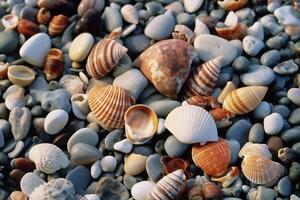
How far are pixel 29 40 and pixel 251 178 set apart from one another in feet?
3.71

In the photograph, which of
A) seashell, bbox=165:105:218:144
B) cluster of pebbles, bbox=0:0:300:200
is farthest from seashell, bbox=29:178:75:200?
seashell, bbox=165:105:218:144

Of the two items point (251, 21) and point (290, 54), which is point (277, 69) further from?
point (251, 21)

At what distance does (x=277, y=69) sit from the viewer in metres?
2.38

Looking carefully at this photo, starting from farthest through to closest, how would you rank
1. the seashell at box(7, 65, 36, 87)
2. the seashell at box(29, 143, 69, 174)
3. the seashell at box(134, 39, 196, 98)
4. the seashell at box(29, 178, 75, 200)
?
1. the seashell at box(7, 65, 36, 87)
2. the seashell at box(134, 39, 196, 98)
3. the seashell at box(29, 143, 69, 174)
4. the seashell at box(29, 178, 75, 200)

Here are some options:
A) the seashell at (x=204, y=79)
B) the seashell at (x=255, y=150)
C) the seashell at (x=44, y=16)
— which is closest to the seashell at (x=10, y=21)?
the seashell at (x=44, y=16)

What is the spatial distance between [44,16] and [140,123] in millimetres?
754

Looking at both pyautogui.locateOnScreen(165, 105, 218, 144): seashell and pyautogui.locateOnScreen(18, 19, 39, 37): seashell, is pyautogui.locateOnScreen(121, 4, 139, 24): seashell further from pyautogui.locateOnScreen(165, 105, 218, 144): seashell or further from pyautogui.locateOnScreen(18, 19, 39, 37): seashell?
pyautogui.locateOnScreen(165, 105, 218, 144): seashell

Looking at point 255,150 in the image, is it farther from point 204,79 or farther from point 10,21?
point 10,21

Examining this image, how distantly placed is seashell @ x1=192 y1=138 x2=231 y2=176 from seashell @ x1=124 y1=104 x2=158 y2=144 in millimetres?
194

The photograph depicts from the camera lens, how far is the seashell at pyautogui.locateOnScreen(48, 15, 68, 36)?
102 inches

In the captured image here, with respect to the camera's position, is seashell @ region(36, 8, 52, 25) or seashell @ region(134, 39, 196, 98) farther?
seashell @ region(36, 8, 52, 25)

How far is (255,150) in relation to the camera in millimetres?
2158

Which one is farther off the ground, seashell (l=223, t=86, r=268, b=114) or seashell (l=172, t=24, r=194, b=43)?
seashell (l=172, t=24, r=194, b=43)

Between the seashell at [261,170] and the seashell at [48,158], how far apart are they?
2.27ft
